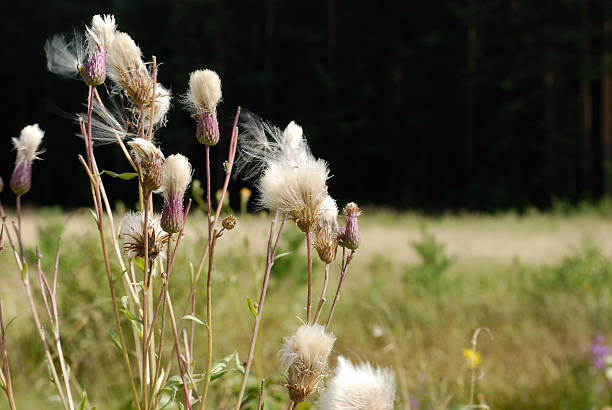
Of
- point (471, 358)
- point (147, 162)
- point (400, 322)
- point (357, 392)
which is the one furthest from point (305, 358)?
point (400, 322)

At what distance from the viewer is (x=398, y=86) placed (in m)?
18.1

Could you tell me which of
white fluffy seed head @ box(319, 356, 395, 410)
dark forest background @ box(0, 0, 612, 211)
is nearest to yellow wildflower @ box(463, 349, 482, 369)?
white fluffy seed head @ box(319, 356, 395, 410)

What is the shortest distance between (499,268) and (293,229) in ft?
9.04

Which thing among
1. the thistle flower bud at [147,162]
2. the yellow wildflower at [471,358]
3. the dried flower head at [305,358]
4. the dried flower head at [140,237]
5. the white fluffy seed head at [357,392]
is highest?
the thistle flower bud at [147,162]

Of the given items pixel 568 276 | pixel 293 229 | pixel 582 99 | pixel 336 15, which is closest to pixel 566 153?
pixel 582 99

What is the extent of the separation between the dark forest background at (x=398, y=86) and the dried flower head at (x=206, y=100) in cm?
1354

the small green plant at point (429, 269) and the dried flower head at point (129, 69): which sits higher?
the dried flower head at point (129, 69)

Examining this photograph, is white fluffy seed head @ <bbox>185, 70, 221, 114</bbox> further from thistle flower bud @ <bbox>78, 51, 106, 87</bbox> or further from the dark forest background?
the dark forest background

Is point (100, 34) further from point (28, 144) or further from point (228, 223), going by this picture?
point (228, 223)

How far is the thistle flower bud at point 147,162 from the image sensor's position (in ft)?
2.33

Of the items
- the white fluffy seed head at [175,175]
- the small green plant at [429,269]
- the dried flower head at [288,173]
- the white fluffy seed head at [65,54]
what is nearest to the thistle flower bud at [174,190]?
the white fluffy seed head at [175,175]

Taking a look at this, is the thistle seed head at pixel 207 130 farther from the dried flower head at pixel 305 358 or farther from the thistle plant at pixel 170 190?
the dried flower head at pixel 305 358

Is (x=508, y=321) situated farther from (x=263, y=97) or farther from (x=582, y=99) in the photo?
(x=263, y=97)

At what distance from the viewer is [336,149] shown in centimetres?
1848
